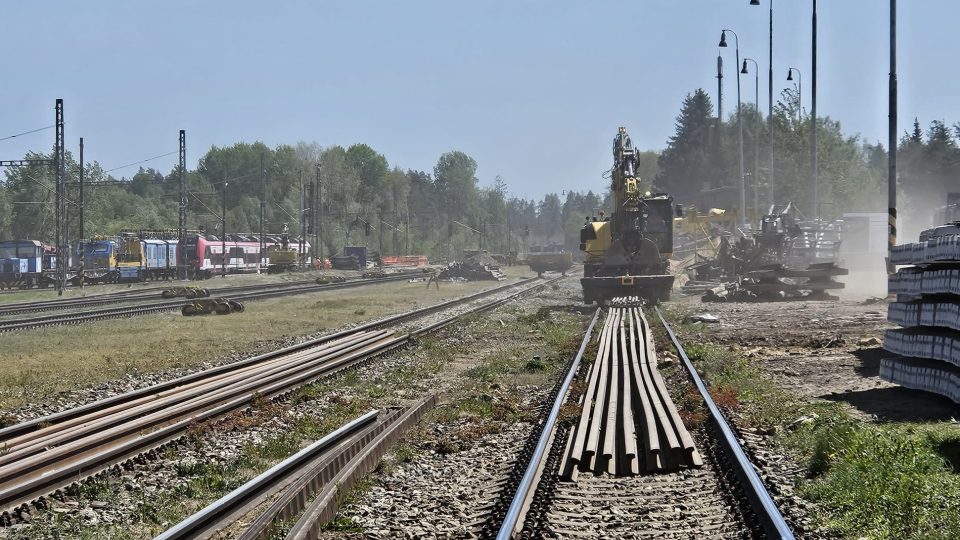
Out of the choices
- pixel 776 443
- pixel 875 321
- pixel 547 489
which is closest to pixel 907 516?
pixel 547 489

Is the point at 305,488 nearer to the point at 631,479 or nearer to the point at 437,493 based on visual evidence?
the point at 437,493

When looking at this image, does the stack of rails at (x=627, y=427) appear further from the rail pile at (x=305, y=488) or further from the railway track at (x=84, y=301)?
the railway track at (x=84, y=301)

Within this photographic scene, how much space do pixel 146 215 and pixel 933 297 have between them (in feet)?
377

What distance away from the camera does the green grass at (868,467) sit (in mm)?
7109

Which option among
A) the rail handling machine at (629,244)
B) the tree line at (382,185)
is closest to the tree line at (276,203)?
the tree line at (382,185)

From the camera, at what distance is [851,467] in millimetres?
8523

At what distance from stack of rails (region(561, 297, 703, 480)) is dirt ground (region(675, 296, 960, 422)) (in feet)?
7.17

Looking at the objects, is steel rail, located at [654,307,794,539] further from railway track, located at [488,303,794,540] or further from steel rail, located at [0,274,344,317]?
steel rail, located at [0,274,344,317]

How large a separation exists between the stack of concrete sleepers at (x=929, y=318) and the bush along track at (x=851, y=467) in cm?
119

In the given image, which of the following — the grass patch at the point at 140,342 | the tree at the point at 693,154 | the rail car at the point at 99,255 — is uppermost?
the tree at the point at 693,154

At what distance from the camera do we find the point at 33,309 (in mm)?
37031

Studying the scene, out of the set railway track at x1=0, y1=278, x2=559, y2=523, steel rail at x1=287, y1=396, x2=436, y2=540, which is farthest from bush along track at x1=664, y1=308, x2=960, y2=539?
railway track at x1=0, y1=278, x2=559, y2=523

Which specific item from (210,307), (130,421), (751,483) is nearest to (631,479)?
(751,483)

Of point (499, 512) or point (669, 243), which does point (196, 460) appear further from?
point (669, 243)
